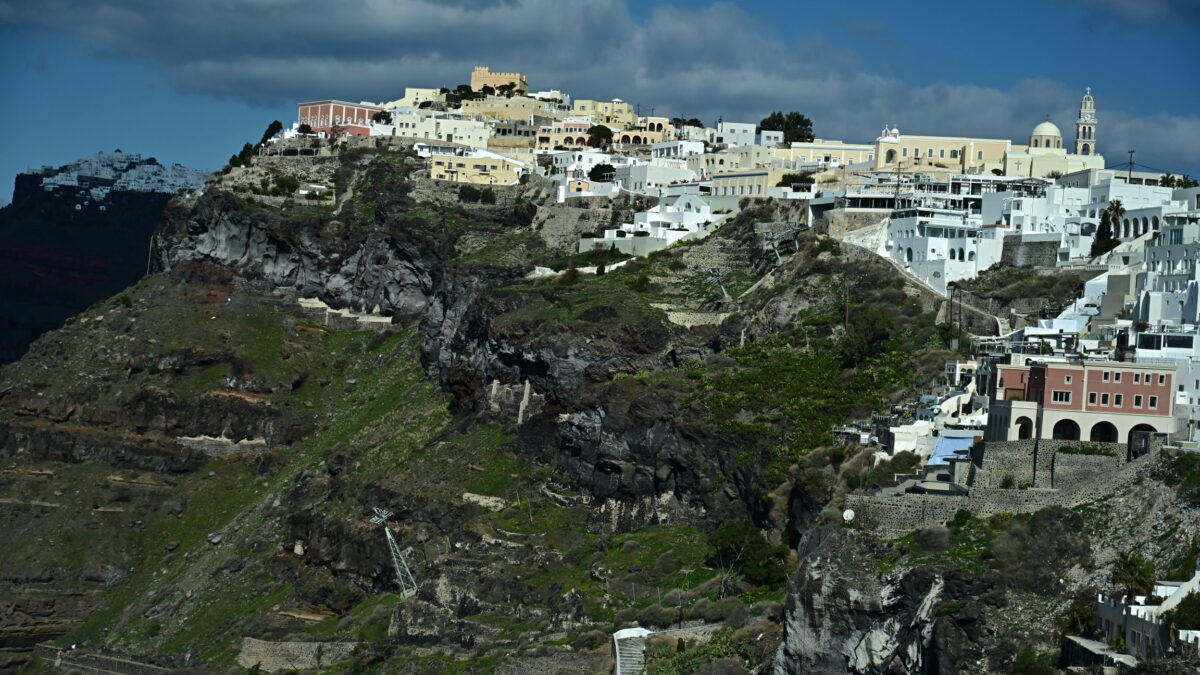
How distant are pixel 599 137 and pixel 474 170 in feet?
52.2

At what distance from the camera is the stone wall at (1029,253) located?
304 ft

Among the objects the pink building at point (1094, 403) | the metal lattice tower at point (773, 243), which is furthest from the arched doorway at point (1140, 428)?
the metal lattice tower at point (773, 243)

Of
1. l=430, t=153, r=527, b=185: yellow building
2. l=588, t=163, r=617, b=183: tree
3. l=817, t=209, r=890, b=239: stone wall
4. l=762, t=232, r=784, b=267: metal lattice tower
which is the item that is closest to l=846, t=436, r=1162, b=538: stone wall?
l=817, t=209, r=890, b=239: stone wall

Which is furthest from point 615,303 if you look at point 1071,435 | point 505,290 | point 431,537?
point 1071,435

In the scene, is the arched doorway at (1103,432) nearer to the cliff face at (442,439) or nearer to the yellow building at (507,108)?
the cliff face at (442,439)

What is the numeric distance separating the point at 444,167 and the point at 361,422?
2905cm

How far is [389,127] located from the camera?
15238cm

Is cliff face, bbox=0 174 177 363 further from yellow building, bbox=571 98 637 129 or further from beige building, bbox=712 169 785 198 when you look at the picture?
beige building, bbox=712 169 785 198

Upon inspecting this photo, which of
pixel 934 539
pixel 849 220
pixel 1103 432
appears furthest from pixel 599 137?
pixel 934 539

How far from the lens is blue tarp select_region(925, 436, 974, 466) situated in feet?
234

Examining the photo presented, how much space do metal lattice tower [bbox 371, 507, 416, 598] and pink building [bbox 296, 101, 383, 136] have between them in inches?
2430

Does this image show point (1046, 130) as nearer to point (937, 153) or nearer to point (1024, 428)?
point (937, 153)

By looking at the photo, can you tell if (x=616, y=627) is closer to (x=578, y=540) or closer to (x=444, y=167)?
(x=578, y=540)

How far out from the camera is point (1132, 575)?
56.7 m
